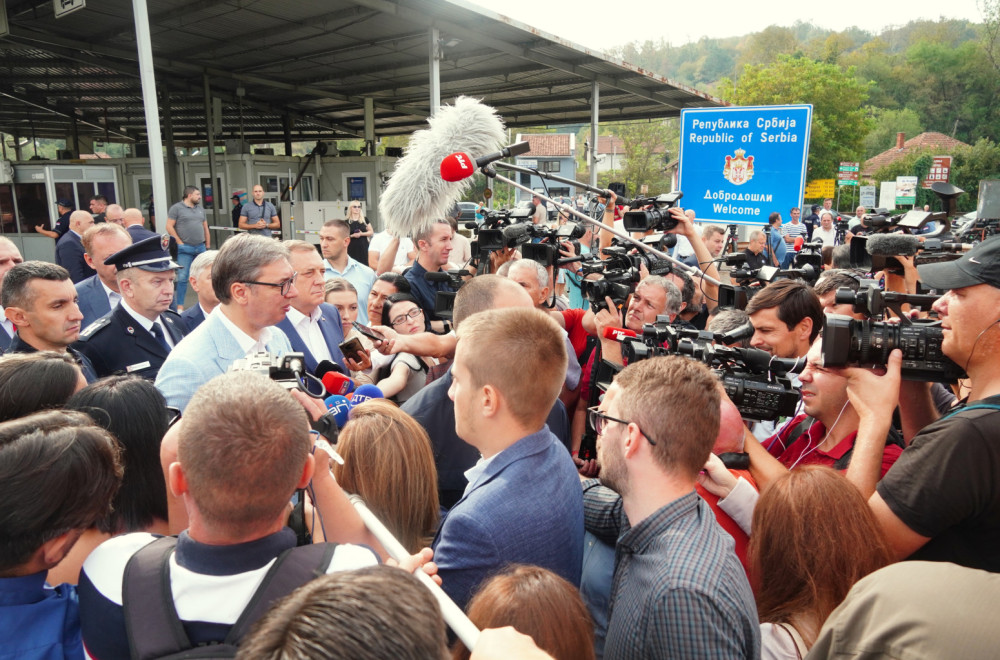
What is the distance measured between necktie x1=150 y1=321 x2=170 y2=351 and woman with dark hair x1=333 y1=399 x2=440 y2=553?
6.81 ft

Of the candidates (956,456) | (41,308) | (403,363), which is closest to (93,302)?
(41,308)

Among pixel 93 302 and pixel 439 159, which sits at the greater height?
pixel 439 159

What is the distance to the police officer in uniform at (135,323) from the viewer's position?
3557mm

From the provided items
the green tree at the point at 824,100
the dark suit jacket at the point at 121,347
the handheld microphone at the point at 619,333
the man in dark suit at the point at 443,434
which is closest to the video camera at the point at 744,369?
the handheld microphone at the point at 619,333

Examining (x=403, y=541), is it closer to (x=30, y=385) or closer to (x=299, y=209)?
(x=30, y=385)

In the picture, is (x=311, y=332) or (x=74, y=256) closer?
(x=311, y=332)

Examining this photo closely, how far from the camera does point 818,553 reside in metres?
1.71

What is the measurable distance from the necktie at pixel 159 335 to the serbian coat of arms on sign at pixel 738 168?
5137 mm

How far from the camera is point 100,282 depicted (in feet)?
16.0

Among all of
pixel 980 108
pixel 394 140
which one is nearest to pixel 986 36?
pixel 980 108

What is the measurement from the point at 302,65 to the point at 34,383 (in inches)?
623

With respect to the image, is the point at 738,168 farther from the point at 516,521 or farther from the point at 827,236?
the point at 827,236

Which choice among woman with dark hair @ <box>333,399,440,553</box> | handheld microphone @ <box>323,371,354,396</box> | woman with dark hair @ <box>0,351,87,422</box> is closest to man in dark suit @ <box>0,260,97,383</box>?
woman with dark hair @ <box>0,351,87,422</box>

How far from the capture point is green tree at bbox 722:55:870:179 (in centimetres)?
4666
